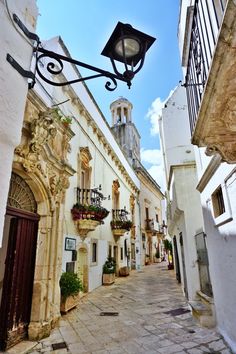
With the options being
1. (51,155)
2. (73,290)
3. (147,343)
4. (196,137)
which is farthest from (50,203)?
(196,137)

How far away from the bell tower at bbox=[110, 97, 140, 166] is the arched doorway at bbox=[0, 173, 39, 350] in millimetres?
19713

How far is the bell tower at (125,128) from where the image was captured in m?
24.5

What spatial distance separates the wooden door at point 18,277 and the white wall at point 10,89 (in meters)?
2.95

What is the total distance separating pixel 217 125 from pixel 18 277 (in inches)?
165

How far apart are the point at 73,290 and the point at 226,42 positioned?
6.25 meters

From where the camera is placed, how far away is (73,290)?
6.11 metres

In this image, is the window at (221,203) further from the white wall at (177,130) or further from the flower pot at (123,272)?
the flower pot at (123,272)

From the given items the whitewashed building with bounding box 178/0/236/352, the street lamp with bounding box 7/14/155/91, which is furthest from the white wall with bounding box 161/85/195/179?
the street lamp with bounding box 7/14/155/91

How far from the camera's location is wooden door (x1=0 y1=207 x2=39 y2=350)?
3965mm

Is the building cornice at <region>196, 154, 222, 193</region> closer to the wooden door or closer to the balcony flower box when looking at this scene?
the wooden door

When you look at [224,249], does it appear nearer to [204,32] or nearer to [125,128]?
[204,32]

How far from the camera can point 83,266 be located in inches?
364

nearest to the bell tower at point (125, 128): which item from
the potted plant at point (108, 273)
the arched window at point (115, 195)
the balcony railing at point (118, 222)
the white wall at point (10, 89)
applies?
the arched window at point (115, 195)

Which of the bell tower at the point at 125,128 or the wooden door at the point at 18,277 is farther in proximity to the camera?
the bell tower at the point at 125,128
